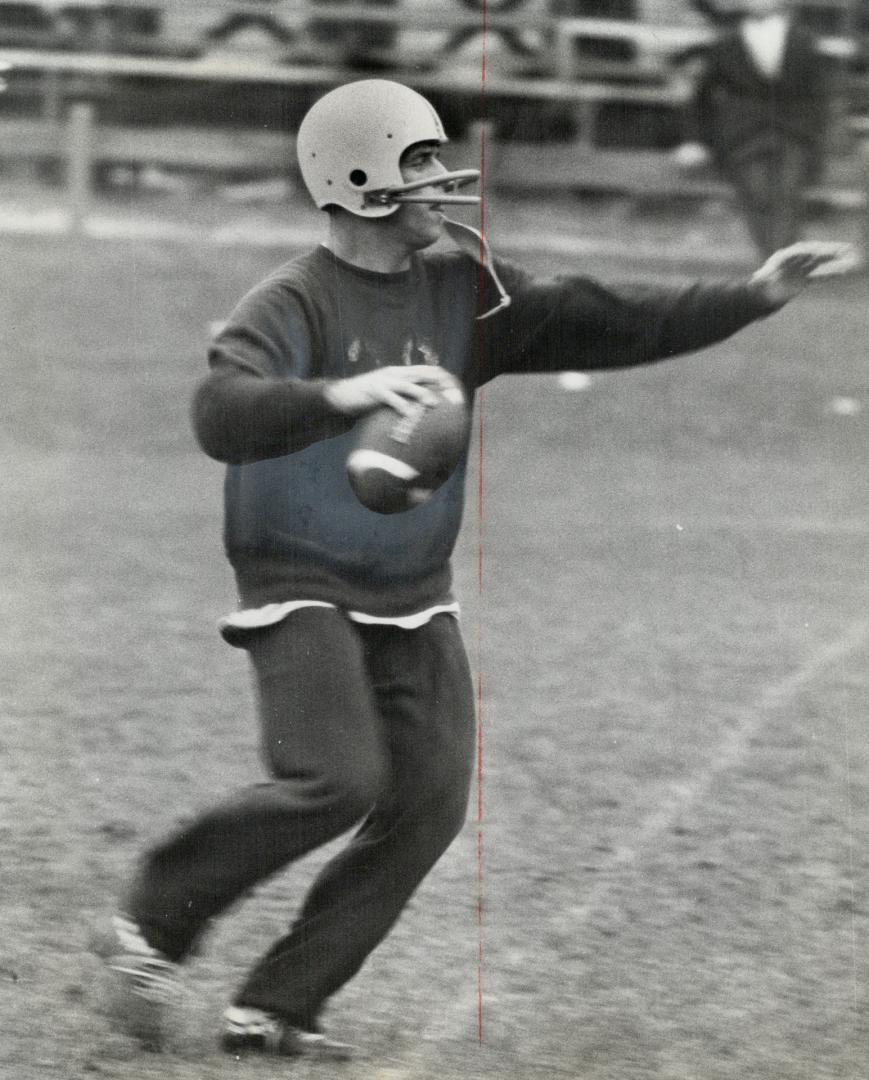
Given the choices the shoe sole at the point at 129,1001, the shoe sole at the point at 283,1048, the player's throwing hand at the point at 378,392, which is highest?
the player's throwing hand at the point at 378,392

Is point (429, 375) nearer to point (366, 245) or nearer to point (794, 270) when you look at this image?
point (366, 245)

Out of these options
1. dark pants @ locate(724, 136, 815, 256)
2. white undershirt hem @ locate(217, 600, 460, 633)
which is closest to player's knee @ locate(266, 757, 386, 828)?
white undershirt hem @ locate(217, 600, 460, 633)

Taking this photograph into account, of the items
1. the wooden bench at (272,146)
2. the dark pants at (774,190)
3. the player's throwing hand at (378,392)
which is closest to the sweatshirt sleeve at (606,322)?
the player's throwing hand at (378,392)

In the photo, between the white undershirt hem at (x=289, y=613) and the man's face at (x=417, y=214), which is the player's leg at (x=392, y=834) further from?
the man's face at (x=417, y=214)

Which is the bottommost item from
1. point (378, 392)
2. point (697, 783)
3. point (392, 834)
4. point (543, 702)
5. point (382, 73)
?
point (543, 702)

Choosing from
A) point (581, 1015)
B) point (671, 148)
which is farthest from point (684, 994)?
point (671, 148)

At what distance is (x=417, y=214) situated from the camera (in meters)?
3.57

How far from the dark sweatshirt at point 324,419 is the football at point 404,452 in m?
0.04

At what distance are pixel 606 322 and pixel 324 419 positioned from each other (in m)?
0.60

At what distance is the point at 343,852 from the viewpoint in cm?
363

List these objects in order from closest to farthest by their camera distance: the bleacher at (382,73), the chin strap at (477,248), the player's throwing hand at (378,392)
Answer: the player's throwing hand at (378,392) → the chin strap at (477,248) → the bleacher at (382,73)

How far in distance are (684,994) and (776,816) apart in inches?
45.5

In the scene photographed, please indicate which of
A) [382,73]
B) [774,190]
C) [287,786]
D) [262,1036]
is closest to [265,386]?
[287,786]

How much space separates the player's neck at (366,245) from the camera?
11.7 feet
